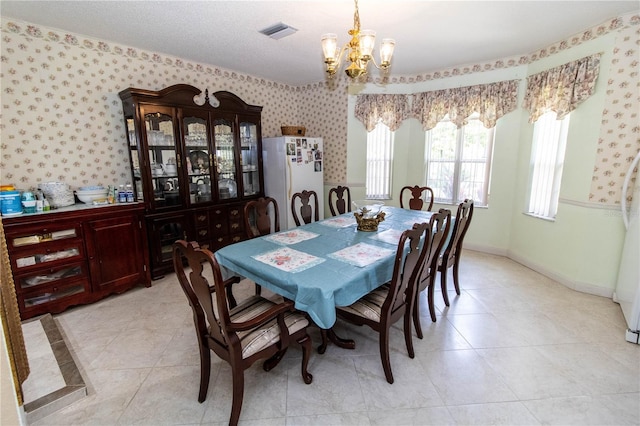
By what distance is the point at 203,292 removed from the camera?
136 centimetres

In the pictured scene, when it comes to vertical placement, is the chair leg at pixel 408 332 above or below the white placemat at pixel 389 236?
below

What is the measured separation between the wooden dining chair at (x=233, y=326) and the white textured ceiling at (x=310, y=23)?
2112mm

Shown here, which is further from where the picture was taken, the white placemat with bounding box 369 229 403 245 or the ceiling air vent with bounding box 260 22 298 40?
the ceiling air vent with bounding box 260 22 298 40

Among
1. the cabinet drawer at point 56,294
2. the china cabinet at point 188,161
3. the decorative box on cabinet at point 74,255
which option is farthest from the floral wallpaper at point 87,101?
A: the cabinet drawer at point 56,294

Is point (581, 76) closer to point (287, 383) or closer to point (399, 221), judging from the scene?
point (399, 221)

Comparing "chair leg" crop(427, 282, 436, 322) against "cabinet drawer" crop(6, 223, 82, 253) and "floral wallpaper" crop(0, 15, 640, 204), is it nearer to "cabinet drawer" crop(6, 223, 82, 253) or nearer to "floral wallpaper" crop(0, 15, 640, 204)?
"floral wallpaper" crop(0, 15, 640, 204)

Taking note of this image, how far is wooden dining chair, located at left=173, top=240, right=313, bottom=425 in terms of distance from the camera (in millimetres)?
1329

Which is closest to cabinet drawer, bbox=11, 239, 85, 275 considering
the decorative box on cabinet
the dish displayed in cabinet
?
the decorative box on cabinet

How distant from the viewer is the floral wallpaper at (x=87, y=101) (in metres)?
2.60

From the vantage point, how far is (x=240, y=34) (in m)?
2.87

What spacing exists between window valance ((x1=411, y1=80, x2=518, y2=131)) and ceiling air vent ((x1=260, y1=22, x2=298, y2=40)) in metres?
2.30

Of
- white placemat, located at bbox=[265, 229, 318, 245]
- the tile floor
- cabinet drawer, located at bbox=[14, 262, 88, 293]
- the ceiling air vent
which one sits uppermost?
the ceiling air vent

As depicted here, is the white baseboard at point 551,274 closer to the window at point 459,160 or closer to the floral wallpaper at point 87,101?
the window at point 459,160

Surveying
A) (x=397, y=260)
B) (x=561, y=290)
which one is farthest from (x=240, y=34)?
(x=561, y=290)
